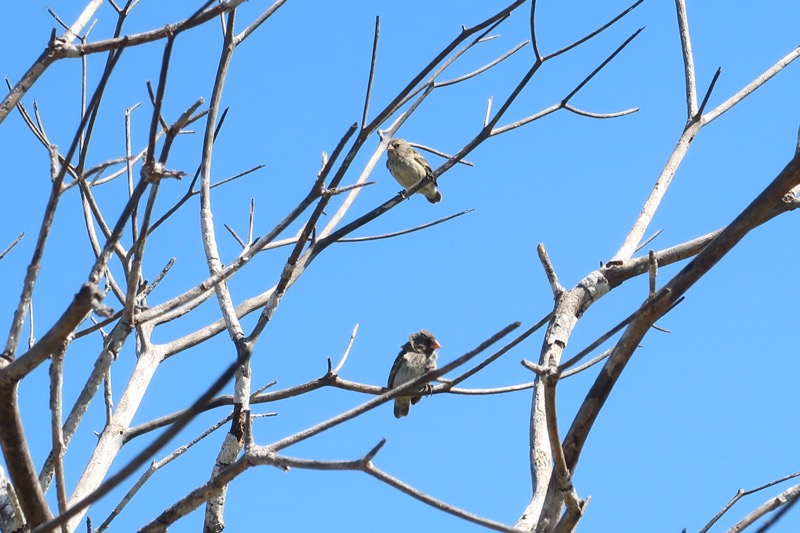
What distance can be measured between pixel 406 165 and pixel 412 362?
3.56m

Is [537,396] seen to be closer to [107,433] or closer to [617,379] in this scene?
[617,379]

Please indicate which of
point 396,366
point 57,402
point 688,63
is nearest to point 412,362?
point 396,366

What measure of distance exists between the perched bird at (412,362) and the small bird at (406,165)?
2.95 meters

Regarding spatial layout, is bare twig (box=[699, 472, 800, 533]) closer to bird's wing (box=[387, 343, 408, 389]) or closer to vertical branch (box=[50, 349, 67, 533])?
vertical branch (box=[50, 349, 67, 533])

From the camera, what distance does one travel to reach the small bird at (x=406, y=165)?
11438 millimetres

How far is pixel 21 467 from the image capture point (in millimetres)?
2490

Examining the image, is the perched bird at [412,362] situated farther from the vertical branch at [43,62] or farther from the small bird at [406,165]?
the vertical branch at [43,62]

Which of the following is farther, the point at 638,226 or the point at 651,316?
the point at 638,226

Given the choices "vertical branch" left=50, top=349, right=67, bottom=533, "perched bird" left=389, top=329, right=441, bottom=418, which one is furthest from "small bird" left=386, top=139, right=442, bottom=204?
"vertical branch" left=50, top=349, right=67, bottom=533

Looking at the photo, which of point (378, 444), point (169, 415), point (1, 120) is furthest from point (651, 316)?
point (169, 415)

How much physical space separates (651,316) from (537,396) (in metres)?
0.99

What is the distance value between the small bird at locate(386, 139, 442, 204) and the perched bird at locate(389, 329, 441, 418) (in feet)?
9.69

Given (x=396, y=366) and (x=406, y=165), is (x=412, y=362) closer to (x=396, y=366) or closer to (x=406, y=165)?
(x=396, y=366)

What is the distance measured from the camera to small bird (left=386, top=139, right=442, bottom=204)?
37.5 feet
